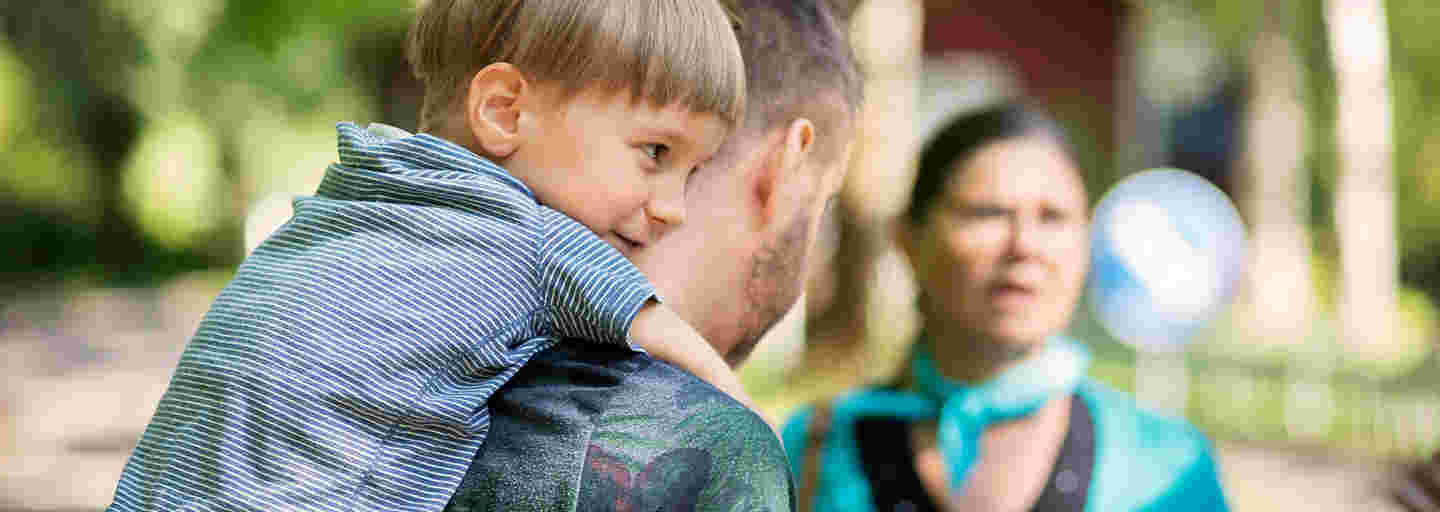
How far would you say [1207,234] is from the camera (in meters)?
8.34

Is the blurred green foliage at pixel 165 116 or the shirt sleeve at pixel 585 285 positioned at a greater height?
the shirt sleeve at pixel 585 285

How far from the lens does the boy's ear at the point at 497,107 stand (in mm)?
1465

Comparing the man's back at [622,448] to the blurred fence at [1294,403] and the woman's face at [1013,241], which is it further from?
the blurred fence at [1294,403]

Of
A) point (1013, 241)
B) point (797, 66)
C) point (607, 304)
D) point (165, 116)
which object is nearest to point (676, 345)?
point (607, 304)

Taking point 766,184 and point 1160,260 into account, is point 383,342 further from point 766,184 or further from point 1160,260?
point 1160,260

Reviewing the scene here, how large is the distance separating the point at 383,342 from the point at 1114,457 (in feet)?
6.69

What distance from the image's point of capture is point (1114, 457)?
298 cm

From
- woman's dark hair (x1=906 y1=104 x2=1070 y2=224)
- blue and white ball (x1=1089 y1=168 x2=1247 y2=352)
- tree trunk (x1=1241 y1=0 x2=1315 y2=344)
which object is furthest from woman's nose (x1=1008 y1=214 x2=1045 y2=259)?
tree trunk (x1=1241 y1=0 x2=1315 y2=344)

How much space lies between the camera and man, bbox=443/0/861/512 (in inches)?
51.3

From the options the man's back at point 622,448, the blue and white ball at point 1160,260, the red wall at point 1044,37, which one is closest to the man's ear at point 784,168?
the man's back at point 622,448

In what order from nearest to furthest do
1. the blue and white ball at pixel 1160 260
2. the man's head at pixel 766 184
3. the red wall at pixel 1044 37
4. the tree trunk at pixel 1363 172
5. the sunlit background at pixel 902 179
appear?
the man's head at pixel 766 184 < the sunlit background at pixel 902 179 < the blue and white ball at pixel 1160 260 < the tree trunk at pixel 1363 172 < the red wall at pixel 1044 37

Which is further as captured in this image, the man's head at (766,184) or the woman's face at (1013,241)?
the woman's face at (1013,241)

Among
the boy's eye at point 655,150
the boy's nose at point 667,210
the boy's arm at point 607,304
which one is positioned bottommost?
the boy's arm at point 607,304

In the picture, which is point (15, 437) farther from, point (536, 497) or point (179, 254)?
point (179, 254)
